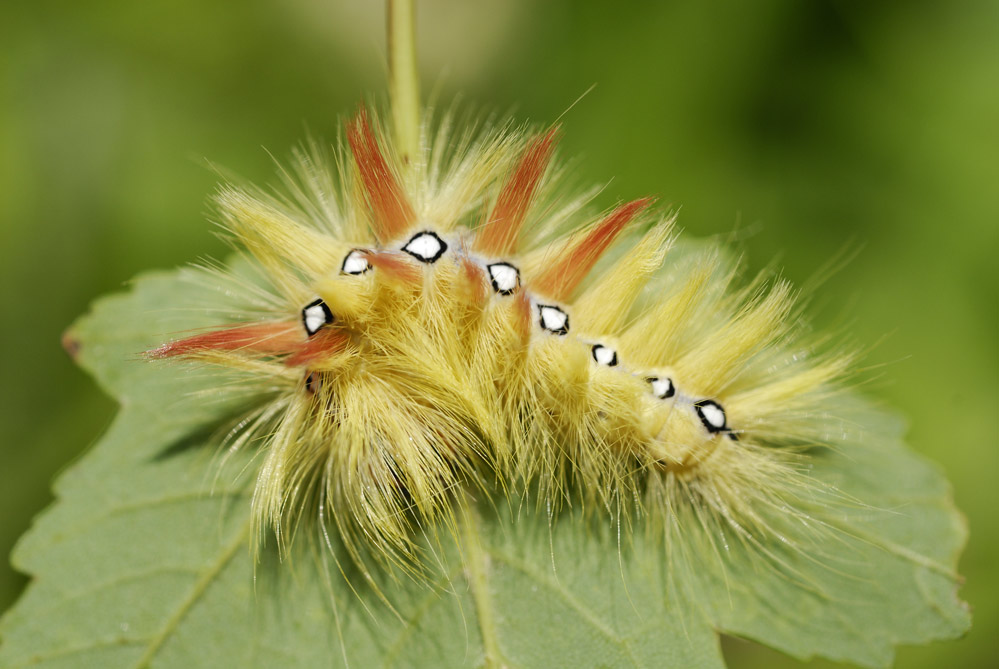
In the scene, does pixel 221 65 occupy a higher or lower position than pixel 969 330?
lower

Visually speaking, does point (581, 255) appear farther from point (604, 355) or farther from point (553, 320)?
point (604, 355)

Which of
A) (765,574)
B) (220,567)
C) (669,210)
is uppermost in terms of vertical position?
(669,210)

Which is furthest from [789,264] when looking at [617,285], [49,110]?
[49,110]

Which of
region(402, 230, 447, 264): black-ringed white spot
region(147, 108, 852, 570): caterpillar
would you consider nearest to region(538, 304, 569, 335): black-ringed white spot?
region(147, 108, 852, 570): caterpillar

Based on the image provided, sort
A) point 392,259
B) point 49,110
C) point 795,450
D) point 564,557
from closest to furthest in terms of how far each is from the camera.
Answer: point 392,259, point 564,557, point 795,450, point 49,110

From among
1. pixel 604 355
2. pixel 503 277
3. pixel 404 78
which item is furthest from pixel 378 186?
pixel 604 355

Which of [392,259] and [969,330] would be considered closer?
[392,259]

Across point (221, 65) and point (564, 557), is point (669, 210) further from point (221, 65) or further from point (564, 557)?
point (221, 65)

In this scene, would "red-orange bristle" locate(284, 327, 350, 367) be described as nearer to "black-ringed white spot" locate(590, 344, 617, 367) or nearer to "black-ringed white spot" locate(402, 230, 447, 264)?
"black-ringed white spot" locate(402, 230, 447, 264)

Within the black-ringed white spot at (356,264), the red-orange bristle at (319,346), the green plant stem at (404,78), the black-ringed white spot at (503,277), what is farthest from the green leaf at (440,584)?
the green plant stem at (404,78)
